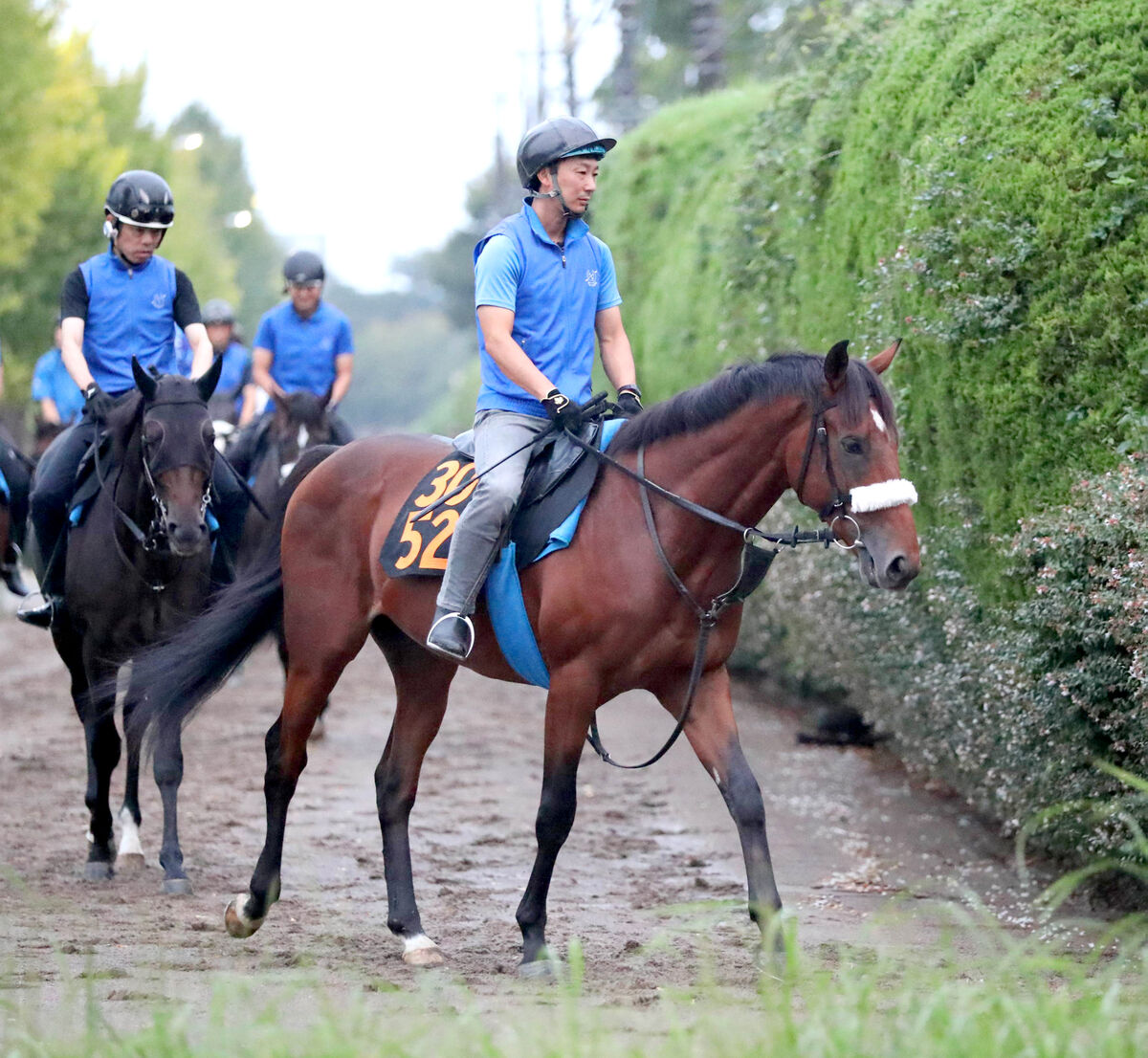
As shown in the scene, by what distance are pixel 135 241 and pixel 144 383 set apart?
1132mm

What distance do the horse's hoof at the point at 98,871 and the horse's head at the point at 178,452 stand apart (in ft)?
5.06

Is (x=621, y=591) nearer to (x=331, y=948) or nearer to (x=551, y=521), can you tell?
(x=551, y=521)

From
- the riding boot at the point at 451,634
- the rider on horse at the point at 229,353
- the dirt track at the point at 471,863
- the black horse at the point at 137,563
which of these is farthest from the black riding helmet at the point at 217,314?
the riding boot at the point at 451,634

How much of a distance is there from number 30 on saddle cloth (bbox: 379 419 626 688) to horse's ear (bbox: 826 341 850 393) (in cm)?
103

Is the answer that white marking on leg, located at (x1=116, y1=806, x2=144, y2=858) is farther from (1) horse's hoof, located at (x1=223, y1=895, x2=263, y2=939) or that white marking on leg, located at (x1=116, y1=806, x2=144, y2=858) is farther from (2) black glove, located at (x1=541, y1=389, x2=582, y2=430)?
(2) black glove, located at (x1=541, y1=389, x2=582, y2=430)

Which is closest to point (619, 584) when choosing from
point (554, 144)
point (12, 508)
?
point (554, 144)

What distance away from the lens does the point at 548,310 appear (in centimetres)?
608

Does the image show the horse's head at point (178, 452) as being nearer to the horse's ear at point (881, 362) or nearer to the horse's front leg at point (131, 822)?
the horse's front leg at point (131, 822)

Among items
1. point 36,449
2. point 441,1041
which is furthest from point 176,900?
point 36,449

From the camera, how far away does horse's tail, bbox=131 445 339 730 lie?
681 centimetres

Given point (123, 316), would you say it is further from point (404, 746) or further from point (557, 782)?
point (557, 782)

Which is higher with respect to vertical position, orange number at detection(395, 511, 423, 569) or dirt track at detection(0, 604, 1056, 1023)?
orange number at detection(395, 511, 423, 569)

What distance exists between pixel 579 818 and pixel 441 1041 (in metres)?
5.75

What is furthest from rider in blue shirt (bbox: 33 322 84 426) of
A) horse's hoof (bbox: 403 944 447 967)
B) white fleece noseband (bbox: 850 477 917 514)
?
white fleece noseband (bbox: 850 477 917 514)
